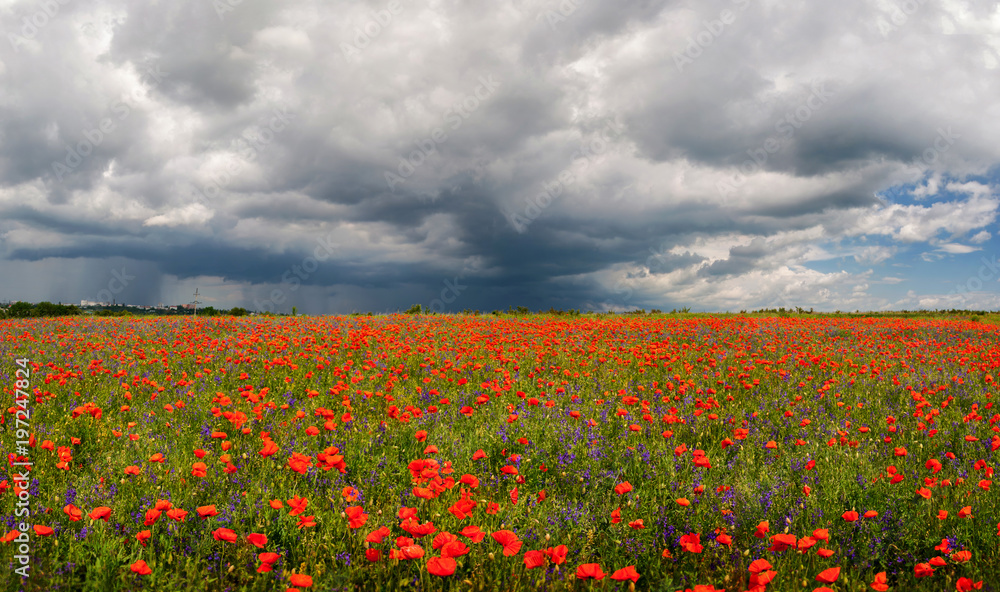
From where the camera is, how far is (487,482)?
426cm

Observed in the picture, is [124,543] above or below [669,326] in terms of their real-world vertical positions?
below

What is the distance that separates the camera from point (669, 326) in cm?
1579

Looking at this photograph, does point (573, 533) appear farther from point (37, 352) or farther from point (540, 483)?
point (37, 352)

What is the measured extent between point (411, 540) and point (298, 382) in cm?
531

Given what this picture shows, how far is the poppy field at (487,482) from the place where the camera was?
2922 mm

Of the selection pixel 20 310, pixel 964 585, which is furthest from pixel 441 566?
pixel 20 310

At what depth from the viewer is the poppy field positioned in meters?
2.92

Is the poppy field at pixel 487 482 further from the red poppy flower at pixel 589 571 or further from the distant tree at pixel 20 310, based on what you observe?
the distant tree at pixel 20 310

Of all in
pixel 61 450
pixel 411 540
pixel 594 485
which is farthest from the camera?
pixel 594 485

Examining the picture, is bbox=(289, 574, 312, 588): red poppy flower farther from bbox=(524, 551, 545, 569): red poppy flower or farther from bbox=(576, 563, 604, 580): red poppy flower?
bbox=(576, 563, 604, 580): red poppy flower

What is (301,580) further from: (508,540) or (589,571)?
(589,571)

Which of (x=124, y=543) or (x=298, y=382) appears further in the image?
(x=298, y=382)

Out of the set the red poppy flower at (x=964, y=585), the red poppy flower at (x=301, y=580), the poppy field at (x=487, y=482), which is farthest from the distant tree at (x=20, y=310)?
the red poppy flower at (x=964, y=585)

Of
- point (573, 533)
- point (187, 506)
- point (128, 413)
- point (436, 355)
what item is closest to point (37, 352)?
point (128, 413)
